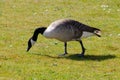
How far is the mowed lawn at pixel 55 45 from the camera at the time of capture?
677 inches

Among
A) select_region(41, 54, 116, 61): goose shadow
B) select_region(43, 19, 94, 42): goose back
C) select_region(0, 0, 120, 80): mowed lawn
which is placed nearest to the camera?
select_region(0, 0, 120, 80): mowed lawn

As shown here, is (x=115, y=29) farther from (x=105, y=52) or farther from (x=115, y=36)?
(x=105, y=52)

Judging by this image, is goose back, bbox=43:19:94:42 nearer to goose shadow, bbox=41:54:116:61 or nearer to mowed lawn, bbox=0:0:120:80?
goose shadow, bbox=41:54:116:61

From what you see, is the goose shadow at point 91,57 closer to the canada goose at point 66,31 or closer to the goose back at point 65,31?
the canada goose at point 66,31

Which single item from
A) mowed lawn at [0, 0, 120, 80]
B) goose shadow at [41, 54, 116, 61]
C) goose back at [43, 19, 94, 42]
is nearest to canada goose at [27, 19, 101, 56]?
goose back at [43, 19, 94, 42]

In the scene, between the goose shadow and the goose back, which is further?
the goose shadow

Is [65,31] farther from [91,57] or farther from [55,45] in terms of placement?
[55,45]

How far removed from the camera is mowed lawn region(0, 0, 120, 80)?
17.2m

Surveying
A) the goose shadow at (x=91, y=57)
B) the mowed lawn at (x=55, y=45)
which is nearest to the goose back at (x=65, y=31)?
the goose shadow at (x=91, y=57)

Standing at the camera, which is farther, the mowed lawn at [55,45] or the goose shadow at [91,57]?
the goose shadow at [91,57]

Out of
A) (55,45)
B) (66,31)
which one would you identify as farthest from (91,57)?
(55,45)

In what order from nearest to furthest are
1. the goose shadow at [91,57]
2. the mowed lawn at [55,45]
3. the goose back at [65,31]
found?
the mowed lawn at [55,45], the goose back at [65,31], the goose shadow at [91,57]

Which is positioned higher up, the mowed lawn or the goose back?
the goose back

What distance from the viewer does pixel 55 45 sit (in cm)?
2205
